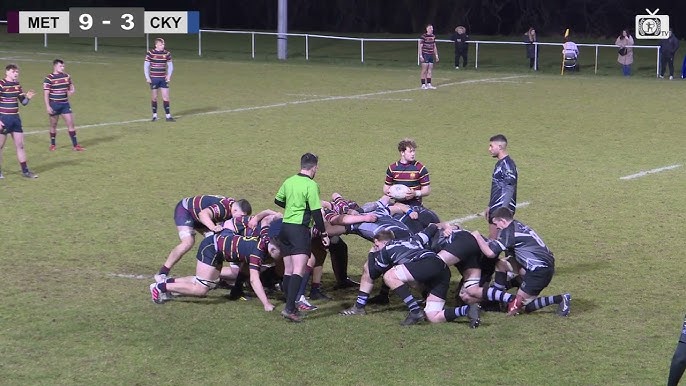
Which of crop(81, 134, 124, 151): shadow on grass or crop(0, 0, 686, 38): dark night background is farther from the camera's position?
crop(0, 0, 686, 38): dark night background

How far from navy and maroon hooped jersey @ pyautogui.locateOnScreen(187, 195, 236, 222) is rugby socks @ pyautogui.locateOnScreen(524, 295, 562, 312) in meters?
3.67

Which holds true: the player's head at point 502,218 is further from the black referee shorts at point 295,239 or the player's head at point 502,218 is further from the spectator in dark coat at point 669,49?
the spectator in dark coat at point 669,49

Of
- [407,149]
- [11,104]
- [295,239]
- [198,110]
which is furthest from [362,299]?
[198,110]

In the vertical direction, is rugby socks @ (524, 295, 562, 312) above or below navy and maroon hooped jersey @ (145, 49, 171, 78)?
below

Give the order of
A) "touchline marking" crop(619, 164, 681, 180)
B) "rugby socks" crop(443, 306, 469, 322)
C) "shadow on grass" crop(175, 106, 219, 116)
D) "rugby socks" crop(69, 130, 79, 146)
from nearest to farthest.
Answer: "rugby socks" crop(443, 306, 469, 322)
"touchline marking" crop(619, 164, 681, 180)
"rugby socks" crop(69, 130, 79, 146)
"shadow on grass" crop(175, 106, 219, 116)

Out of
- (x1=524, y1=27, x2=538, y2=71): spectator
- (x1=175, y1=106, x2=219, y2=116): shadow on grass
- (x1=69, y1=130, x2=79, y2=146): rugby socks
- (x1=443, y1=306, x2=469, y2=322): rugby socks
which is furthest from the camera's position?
(x1=524, y1=27, x2=538, y2=71): spectator

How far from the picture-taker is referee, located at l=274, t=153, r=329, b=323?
1200 cm

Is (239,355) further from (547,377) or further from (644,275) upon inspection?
(644,275)

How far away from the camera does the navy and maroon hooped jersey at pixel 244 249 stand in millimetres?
12406

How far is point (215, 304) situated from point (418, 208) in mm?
2870

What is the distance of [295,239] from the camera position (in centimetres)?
1211

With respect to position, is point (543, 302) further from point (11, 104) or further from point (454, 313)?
point (11, 104)

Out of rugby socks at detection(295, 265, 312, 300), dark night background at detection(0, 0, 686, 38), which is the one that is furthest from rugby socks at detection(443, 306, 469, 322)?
dark night background at detection(0, 0, 686, 38)

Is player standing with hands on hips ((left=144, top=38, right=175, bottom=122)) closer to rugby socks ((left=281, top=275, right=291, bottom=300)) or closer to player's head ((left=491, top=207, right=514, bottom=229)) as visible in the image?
rugby socks ((left=281, top=275, right=291, bottom=300))
